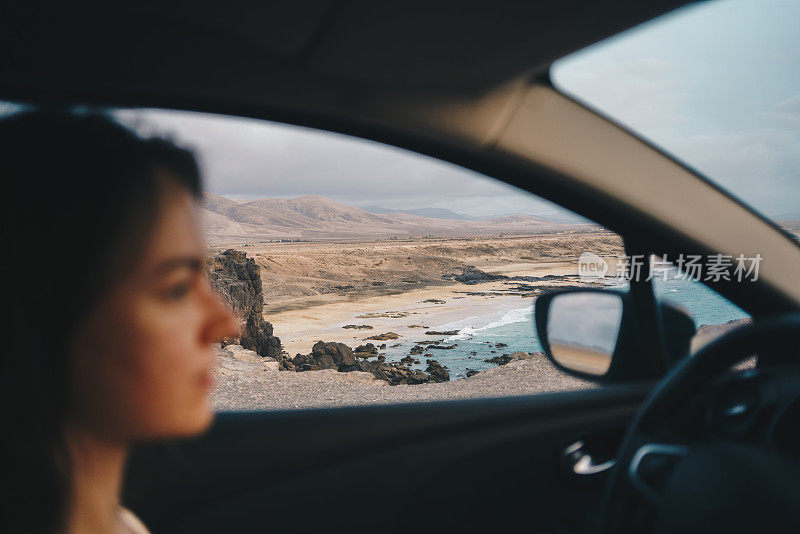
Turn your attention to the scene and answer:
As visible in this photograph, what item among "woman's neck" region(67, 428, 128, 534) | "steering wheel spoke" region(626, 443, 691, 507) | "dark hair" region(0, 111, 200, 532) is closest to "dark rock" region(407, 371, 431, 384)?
"steering wheel spoke" region(626, 443, 691, 507)

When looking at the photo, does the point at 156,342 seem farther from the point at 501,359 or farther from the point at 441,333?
the point at 441,333

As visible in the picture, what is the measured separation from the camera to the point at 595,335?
1.85 m

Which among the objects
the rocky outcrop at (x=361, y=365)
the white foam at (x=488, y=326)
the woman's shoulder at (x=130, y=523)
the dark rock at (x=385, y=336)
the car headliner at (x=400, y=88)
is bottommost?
the rocky outcrop at (x=361, y=365)

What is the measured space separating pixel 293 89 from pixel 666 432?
4.29 feet

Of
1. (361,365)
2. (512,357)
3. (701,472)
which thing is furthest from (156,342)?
(361,365)

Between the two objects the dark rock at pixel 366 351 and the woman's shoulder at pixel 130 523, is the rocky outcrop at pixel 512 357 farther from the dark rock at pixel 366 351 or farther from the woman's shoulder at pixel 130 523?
the woman's shoulder at pixel 130 523

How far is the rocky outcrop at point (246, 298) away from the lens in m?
8.42

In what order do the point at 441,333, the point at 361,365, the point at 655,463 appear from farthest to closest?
the point at 441,333 → the point at 361,365 → the point at 655,463

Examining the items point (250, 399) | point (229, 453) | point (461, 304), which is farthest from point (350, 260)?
point (229, 453)

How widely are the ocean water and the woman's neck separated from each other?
1417mm

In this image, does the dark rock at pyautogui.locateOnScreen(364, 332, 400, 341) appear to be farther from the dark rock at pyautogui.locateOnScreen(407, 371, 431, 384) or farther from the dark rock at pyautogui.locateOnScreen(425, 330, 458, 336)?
the dark rock at pyautogui.locateOnScreen(407, 371, 431, 384)

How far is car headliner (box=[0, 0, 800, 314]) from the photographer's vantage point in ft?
4.49

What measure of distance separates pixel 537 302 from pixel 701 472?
94 cm

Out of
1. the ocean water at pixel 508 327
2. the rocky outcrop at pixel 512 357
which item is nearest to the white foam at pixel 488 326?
the ocean water at pixel 508 327
